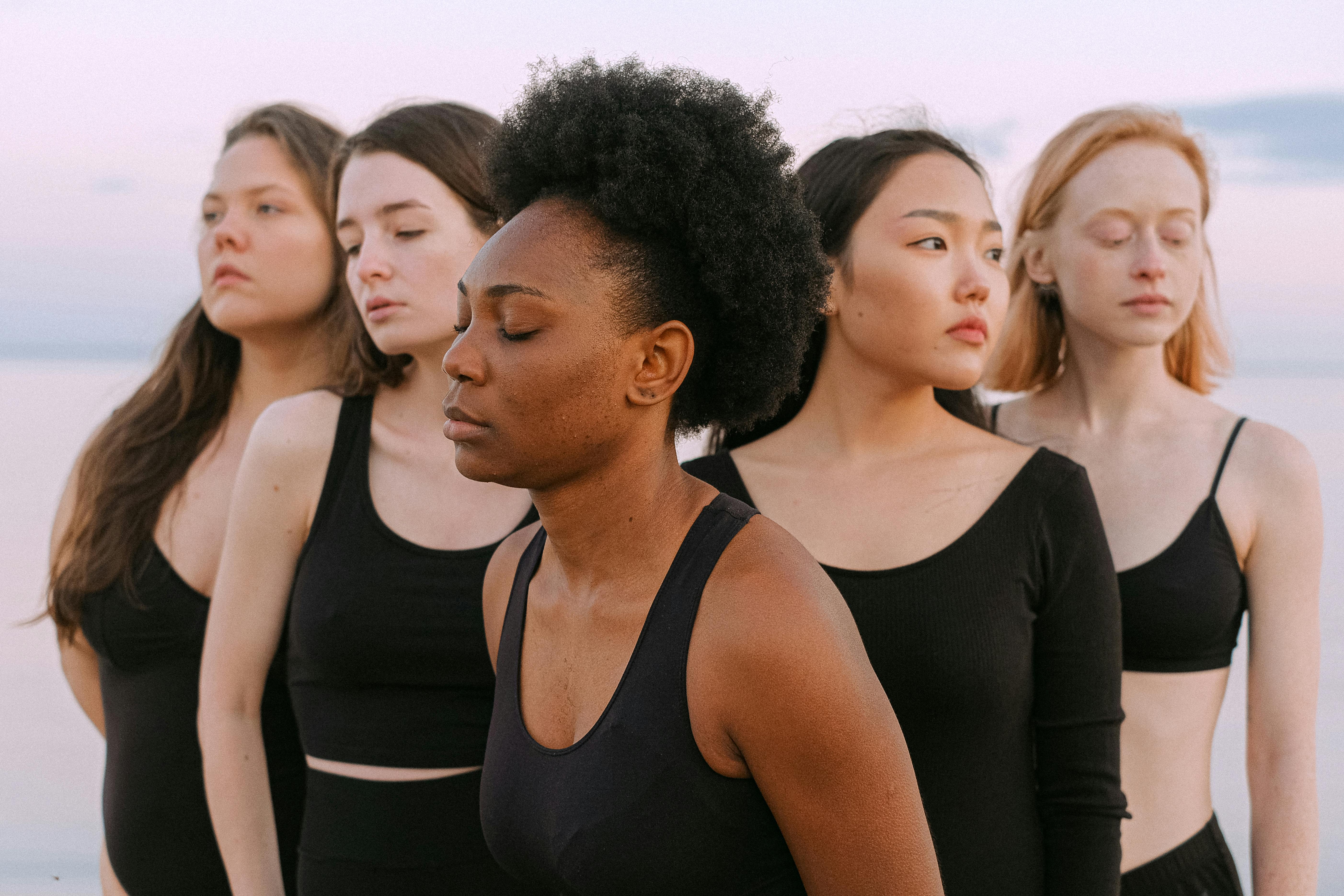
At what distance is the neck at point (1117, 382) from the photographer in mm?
2982

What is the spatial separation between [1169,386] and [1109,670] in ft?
3.60

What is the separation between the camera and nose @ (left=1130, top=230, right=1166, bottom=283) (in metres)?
2.81

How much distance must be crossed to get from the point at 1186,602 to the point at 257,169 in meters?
2.56

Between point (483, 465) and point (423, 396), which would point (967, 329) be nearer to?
point (483, 465)

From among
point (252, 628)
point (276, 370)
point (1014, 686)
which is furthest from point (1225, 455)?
point (276, 370)

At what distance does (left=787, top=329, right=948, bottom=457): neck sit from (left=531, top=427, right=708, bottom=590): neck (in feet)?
2.75

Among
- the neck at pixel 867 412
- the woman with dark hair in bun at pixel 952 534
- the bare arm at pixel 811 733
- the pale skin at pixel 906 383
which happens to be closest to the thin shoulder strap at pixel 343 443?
the woman with dark hair in bun at pixel 952 534

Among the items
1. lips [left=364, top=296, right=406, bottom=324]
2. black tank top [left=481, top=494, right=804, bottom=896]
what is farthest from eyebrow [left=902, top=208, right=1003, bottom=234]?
lips [left=364, top=296, right=406, bottom=324]

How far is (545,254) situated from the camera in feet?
5.18

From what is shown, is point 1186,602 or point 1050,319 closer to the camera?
point 1186,602

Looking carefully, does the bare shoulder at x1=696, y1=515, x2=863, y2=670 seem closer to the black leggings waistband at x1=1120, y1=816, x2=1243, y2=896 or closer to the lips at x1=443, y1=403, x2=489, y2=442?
the lips at x1=443, y1=403, x2=489, y2=442

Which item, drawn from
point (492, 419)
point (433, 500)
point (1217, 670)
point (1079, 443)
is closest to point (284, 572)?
point (433, 500)

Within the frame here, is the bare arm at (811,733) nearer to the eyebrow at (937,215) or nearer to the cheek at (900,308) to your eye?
the cheek at (900,308)

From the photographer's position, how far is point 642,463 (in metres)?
1.66
